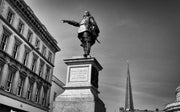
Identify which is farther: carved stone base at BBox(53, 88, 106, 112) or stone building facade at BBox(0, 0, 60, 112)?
Answer: stone building facade at BBox(0, 0, 60, 112)

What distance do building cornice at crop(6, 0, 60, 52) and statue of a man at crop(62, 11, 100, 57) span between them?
17.0 metres

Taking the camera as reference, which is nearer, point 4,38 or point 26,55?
point 4,38

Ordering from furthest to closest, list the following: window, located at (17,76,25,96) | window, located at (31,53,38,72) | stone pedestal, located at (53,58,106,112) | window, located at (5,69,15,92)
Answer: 1. window, located at (31,53,38,72)
2. window, located at (17,76,25,96)
3. window, located at (5,69,15,92)
4. stone pedestal, located at (53,58,106,112)

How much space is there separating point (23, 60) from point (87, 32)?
19213mm

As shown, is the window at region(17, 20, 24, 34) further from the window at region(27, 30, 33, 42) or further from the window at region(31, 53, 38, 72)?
the window at region(31, 53, 38, 72)

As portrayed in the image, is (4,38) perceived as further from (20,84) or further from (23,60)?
(20,84)

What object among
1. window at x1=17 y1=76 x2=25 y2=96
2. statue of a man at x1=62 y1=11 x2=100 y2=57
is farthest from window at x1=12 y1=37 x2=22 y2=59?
statue of a man at x1=62 y1=11 x2=100 y2=57

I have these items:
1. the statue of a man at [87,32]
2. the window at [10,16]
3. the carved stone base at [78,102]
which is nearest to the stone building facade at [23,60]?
the window at [10,16]

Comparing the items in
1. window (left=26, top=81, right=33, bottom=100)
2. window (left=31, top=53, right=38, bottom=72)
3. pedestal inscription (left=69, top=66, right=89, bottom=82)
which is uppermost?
window (left=31, top=53, right=38, bottom=72)

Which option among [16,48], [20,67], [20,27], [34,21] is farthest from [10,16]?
[20,67]

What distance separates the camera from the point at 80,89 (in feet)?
27.3

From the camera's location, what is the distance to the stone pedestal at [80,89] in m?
7.73

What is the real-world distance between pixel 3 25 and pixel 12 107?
963 cm

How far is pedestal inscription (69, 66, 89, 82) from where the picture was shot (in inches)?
336
